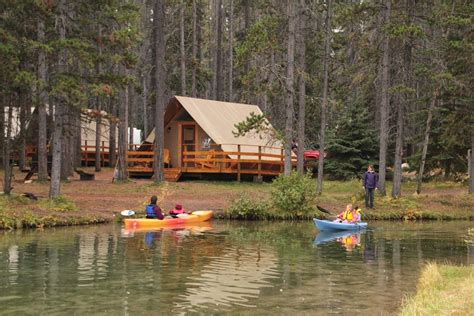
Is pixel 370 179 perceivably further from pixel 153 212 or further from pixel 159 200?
pixel 153 212

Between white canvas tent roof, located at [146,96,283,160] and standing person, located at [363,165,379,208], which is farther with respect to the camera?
white canvas tent roof, located at [146,96,283,160]

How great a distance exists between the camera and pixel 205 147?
42750mm

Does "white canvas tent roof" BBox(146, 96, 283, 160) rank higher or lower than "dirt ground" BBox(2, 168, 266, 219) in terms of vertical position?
higher

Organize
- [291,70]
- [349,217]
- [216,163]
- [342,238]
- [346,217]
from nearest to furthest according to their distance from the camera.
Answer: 1. [342,238]
2. [349,217]
3. [346,217]
4. [291,70]
5. [216,163]

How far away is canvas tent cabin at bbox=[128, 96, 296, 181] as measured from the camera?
40.7 metres

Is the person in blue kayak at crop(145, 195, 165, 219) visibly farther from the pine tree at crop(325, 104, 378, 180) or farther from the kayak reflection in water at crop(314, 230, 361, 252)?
the pine tree at crop(325, 104, 378, 180)

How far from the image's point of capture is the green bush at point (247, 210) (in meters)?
29.2

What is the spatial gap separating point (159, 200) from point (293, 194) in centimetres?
634

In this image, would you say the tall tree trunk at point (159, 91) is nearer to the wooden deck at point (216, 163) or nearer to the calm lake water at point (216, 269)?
the wooden deck at point (216, 163)

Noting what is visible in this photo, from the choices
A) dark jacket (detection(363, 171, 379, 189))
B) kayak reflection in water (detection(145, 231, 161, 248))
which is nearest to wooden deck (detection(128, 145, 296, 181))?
dark jacket (detection(363, 171, 379, 189))

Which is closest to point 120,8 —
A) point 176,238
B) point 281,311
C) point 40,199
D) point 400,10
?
point 40,199

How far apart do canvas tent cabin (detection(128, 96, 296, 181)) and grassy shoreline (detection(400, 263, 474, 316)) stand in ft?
81.3

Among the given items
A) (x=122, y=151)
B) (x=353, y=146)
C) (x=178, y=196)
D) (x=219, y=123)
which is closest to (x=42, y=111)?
(x=178, y=196)

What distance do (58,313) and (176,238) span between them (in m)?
11.4
